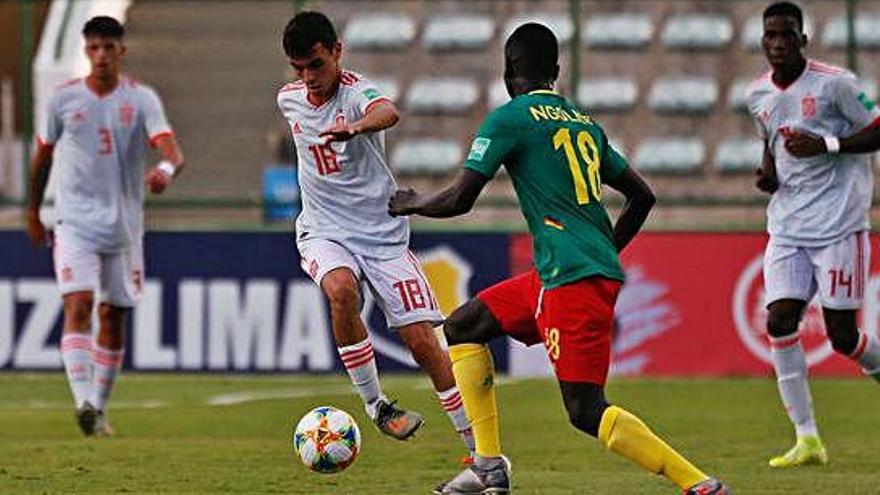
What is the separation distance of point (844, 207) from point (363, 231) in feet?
10.2

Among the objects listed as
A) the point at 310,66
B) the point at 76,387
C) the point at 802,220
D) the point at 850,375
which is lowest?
the point at 850,375

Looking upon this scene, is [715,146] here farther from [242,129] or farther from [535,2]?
[242,129]

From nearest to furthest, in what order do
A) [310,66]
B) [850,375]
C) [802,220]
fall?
1. [310,66]
2. [802,220]
3. [850,375]

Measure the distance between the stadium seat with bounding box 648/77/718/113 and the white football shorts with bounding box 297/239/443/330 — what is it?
1113cm

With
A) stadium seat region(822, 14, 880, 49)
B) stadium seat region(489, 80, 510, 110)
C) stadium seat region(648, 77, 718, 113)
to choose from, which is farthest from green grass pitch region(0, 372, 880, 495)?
stadium seat region(648, 77, 718, 113)

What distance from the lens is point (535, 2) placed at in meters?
21.6

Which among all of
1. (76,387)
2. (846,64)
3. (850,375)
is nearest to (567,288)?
(76,387)

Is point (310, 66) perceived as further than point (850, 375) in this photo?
No

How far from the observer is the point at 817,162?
12586 mm

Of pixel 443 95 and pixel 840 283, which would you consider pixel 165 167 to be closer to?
pixel 840 283

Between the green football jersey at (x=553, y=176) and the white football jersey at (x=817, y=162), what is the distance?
3.57 meters

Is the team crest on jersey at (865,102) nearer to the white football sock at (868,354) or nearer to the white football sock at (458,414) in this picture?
the white football sock at (868,354)

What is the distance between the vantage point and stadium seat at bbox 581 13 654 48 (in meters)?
21.0

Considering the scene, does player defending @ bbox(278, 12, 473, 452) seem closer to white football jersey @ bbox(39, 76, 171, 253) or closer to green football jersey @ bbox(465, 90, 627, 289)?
green football jersey @ bbox(465, 90, 627, 289)
